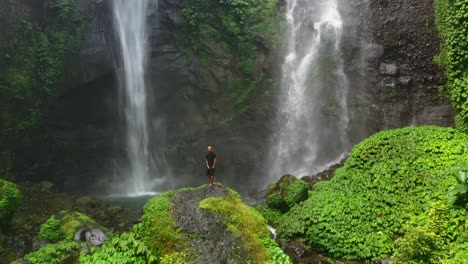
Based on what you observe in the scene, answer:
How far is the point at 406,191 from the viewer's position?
963cm

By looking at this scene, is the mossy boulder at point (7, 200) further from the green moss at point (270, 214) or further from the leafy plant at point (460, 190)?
the leafy plant at point (460, 190)

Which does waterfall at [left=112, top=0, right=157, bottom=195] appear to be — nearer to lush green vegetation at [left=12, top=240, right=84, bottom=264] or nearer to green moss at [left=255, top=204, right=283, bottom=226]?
green moss at [left=255, top=204, right=283, bottom=226]

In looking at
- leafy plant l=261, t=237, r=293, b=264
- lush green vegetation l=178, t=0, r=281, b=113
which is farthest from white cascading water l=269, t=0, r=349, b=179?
leafy plant l=261, t=237, r=293, b=264

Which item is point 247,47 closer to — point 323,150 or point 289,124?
point 289,124

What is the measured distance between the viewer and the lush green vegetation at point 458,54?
507 inches

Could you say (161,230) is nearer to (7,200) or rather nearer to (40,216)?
(7,200)

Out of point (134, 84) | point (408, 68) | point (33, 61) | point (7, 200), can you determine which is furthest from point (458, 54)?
point (33, 61)

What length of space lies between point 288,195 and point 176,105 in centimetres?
1242

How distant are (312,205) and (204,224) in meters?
3.40

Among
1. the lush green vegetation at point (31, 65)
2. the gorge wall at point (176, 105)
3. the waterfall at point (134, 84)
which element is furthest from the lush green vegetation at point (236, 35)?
the lush green vegetation at point (31, 65)

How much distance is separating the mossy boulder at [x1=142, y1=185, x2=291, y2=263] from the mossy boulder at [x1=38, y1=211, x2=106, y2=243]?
11.4ft

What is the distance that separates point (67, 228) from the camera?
39.5ft

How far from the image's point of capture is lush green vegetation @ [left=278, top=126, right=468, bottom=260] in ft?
29.8

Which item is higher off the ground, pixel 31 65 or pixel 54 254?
pixel 31 65
